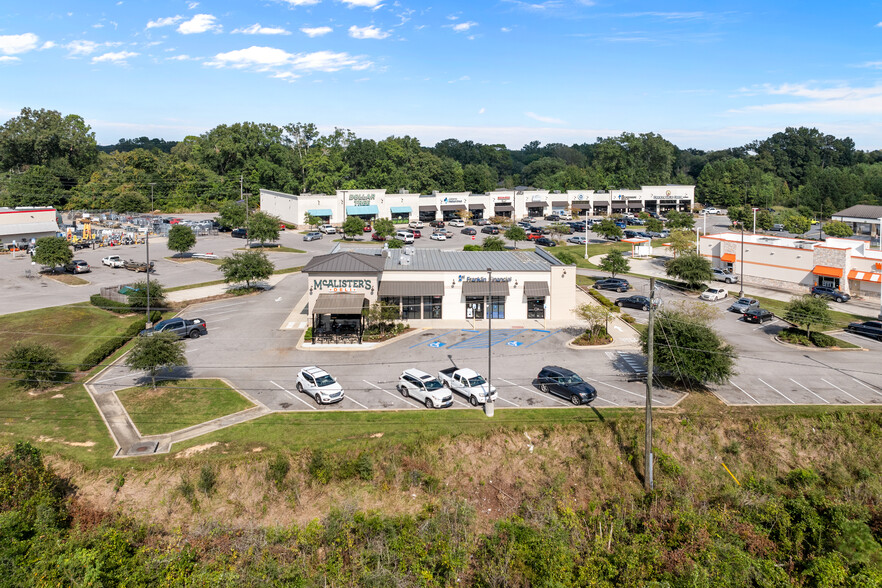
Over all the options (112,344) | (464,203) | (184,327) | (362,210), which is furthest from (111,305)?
(464,203)

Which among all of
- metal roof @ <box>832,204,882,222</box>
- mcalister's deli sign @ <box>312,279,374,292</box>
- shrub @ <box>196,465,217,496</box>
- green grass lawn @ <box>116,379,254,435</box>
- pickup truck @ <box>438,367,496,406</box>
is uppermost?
metal roof @ <box>832,204,882,222</box>

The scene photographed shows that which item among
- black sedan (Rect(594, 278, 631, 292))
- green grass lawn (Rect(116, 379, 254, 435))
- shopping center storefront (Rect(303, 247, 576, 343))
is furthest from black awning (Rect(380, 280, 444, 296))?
black sedan (Rect(594, 278, 631, 292))

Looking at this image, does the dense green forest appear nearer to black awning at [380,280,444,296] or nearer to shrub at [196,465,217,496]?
black awning at [380,280,444,296]

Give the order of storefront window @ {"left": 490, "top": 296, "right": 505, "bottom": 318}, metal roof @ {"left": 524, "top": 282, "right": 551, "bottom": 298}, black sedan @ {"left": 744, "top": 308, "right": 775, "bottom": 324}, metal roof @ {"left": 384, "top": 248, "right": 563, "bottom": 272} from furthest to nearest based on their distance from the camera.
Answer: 1. metal roof @ {"left": 384, "top": 248, "right": 563, "bottom": 272}
2. storefront window @ {"left": 490, "top": 296, "right": 505, "bottom": 318}
3. black sedan @ {"left": 744, "top": 308, "right": 775, "bottom": 324}
4. metal roof @ {"left": 524, "top": 282, "right": 551, "bottom": 298}

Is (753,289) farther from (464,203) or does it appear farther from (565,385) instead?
(464,203)

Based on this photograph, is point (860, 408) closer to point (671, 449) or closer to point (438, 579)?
point (671, 449)

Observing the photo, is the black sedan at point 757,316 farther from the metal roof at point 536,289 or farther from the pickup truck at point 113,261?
the pickup truck at point 113,261

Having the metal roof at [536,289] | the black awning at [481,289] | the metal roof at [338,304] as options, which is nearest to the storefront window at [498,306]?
the black awning at [481,289]
